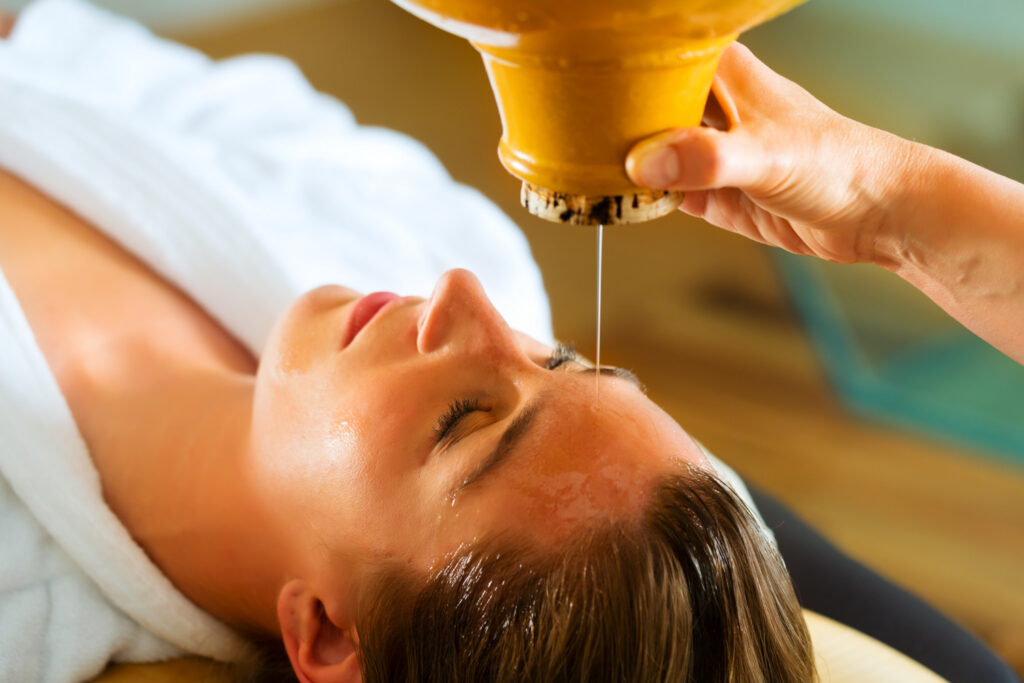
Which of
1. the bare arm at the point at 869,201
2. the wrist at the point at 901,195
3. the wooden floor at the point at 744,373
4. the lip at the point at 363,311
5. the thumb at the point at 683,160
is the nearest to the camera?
the thumb at the point at 683,160

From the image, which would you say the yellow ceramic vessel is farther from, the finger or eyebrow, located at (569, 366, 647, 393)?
the finger

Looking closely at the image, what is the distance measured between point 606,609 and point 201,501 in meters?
0.55

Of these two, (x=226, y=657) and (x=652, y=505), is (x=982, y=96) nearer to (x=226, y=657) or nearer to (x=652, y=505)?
(x=652, y=505)

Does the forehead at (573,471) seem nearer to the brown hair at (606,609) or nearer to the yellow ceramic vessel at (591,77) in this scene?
the brown hair at (606,609)

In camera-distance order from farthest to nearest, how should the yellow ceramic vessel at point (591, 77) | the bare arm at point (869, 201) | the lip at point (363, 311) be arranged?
the lip at point (363, 311) < the bare arm at point (869, 201) < the yellow ceramic vessel at point (591, 77)

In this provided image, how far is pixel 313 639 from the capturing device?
117 centimetres

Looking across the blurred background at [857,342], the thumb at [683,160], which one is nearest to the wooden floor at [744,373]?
the blurred background at [857,342]

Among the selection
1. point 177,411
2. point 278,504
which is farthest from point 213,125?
point 278,504

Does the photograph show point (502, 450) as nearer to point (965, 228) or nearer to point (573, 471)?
point (573, 471)

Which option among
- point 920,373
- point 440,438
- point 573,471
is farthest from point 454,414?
point 920,373

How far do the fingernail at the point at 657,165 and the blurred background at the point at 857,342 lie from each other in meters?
1.80

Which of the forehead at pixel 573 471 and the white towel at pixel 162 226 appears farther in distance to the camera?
the white towel at pixel 162 226

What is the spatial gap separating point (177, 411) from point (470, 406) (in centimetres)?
51

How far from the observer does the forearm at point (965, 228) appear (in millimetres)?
1089
